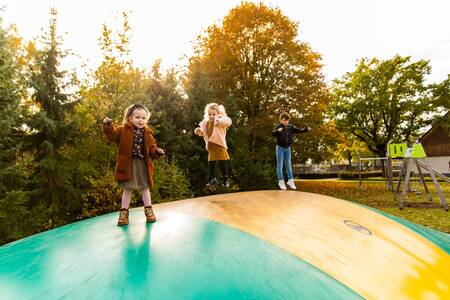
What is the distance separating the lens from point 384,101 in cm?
3022

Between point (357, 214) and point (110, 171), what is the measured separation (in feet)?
22.1

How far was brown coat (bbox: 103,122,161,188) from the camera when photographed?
112 inches

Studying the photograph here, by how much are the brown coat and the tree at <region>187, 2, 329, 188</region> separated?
51.0 ft

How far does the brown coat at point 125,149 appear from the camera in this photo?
2840 mm

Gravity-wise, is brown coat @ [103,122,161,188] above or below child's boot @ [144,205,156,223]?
above

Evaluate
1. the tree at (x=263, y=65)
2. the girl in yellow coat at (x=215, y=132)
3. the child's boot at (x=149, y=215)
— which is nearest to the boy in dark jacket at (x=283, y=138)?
the girl in yellow coat at (x=215, y=132)

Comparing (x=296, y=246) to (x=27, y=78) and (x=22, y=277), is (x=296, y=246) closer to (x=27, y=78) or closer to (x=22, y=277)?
(x=22, y=277)

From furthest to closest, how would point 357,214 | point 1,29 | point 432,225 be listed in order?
point 432,225 → point 1,29 → point 357,214

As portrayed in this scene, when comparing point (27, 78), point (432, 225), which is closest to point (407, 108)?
point (432, 225)

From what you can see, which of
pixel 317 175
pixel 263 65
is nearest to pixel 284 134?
pixel 263 65

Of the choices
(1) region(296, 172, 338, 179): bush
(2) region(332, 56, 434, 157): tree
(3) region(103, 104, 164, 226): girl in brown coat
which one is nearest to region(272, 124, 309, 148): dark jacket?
(3) region(103, 104, 164, 226): girl in brown coat

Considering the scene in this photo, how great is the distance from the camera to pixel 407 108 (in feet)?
100

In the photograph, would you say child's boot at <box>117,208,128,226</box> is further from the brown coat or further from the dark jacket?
the dark jacket

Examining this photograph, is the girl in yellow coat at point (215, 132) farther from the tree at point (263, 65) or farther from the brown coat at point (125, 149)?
the tree at point (263, 65)
